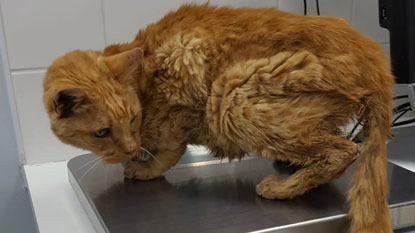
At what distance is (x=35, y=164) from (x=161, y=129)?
442 millimetres

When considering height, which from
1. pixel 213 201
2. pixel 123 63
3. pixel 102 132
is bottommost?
pixel 213 201

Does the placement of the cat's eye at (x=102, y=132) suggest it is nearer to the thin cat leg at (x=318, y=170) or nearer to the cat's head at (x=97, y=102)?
the cat's head at (x=97, y=102)

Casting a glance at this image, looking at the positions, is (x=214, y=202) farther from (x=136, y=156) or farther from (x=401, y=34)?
(x=401, y=34)

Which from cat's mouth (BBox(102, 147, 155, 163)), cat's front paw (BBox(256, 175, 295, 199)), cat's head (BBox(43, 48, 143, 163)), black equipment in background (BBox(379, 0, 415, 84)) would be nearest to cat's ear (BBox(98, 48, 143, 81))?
cat's head (BBox(43, 48, 143, 163))

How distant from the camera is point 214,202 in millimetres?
800

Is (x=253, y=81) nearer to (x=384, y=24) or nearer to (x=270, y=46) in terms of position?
(x=270, y=46)

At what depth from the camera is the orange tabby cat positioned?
2.40 ft

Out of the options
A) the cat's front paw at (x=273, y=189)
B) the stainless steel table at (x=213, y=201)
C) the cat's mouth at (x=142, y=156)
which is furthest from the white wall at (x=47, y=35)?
the cat's front paw at (x=273, y=189)

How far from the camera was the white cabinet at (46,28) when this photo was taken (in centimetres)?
103

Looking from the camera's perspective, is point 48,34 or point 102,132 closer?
point 102,132

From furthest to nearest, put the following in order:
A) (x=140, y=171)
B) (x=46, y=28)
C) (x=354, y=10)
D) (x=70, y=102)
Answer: (x=354, y=10) < (x=46, y=28) < (x=140, y=171) < (x=70, y=102)

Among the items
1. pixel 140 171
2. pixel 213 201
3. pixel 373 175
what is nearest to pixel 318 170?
pixel 373 175

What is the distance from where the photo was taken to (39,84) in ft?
3.56

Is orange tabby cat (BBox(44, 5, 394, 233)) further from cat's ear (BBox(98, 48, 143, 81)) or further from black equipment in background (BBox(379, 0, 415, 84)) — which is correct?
black equipment in background (BBox(379, 0, 415, 84))
